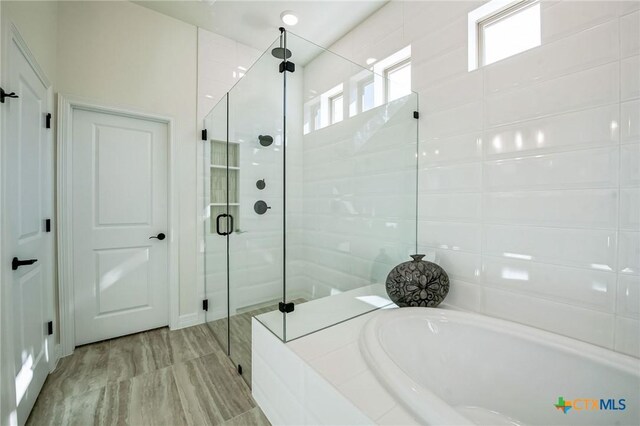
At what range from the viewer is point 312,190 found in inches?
65.9

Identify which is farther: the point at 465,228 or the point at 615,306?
the point at 465,228

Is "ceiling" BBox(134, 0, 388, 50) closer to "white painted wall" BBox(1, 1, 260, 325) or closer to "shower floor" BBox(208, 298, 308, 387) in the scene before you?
"white painted wall" BBox(1, 1, 260, 325)

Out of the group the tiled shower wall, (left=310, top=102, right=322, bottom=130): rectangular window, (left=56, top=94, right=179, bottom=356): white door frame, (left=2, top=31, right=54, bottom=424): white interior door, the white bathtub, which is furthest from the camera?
(left=56, top=94, right=179, bottom=356): white door frame

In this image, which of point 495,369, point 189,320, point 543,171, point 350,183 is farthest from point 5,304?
point 543,171

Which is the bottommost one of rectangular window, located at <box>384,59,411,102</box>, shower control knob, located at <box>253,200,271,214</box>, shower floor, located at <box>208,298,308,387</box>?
shower floor, located at <box>208,298,308,387</box>

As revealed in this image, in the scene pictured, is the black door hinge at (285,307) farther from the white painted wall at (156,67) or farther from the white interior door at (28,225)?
the white painted wall at (156,67)

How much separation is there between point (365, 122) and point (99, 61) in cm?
222

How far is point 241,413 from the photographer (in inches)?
59.5

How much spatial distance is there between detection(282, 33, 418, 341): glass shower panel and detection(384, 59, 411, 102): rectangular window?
0.05 feet

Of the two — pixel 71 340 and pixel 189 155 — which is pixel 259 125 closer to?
pixel 189 155

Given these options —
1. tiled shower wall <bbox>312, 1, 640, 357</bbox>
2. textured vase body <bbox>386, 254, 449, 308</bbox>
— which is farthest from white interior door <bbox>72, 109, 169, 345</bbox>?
tiled shower wall <bbox>312, 1, 640, 357</bbox>

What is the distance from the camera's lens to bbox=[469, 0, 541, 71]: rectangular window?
1418mm

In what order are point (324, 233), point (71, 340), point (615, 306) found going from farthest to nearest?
point (71, 340), point (324, 233), point (615, 306)

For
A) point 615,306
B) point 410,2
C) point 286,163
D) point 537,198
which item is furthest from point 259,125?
point 615,306
